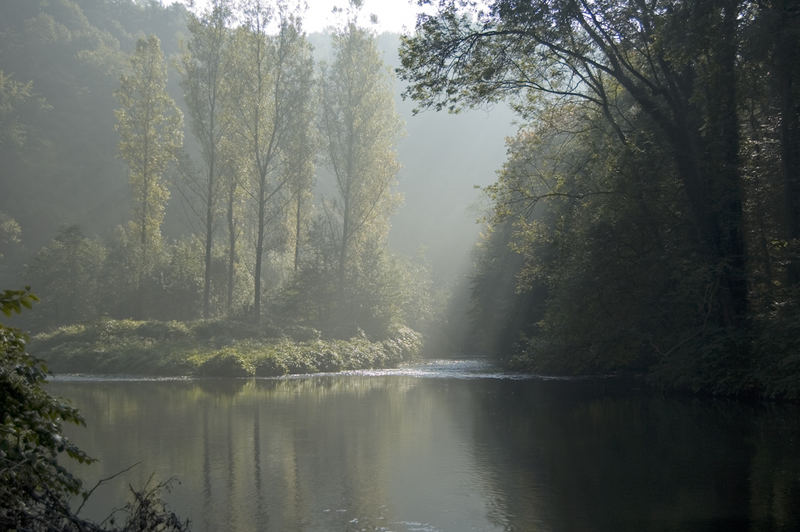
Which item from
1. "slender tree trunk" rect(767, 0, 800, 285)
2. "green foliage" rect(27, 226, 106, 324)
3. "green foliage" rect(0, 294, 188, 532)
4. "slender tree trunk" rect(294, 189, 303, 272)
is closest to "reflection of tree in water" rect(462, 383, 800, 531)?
"green foliage" rect(0, 294, 188, 532)

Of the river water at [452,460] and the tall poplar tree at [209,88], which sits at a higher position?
the tall poplar tree at [209,88]

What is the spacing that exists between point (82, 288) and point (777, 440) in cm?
3471

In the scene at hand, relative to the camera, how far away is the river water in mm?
7734

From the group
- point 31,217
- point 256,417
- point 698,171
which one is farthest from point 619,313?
point 31,217

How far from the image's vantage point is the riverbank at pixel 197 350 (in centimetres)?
2673

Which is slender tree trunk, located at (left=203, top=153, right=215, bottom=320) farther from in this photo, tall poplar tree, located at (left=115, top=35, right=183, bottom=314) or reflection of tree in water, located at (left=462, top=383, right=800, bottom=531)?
→ reflection of tree in water, located at (left=462, top=383, right=800, bottom=531)

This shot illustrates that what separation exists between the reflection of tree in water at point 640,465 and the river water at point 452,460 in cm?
3

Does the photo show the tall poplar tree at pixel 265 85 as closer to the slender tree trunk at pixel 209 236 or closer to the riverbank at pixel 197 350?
the slender tree trunk at pixel 209 236

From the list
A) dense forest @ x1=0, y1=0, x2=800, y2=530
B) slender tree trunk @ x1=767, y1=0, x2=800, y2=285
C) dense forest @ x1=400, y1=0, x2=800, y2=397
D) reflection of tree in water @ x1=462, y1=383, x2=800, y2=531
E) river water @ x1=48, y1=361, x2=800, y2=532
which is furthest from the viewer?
dense forest @ x1=400, y1=0, x2=800, y2=397

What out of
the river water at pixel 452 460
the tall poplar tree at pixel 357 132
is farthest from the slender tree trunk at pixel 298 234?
the river water at pixel 452 460

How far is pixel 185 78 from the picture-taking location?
38875 mm

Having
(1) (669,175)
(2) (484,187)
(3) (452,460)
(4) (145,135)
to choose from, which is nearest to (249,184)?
(4) (145,135)

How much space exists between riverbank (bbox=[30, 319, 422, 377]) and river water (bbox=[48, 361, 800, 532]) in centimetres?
708

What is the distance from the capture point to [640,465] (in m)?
10.2
